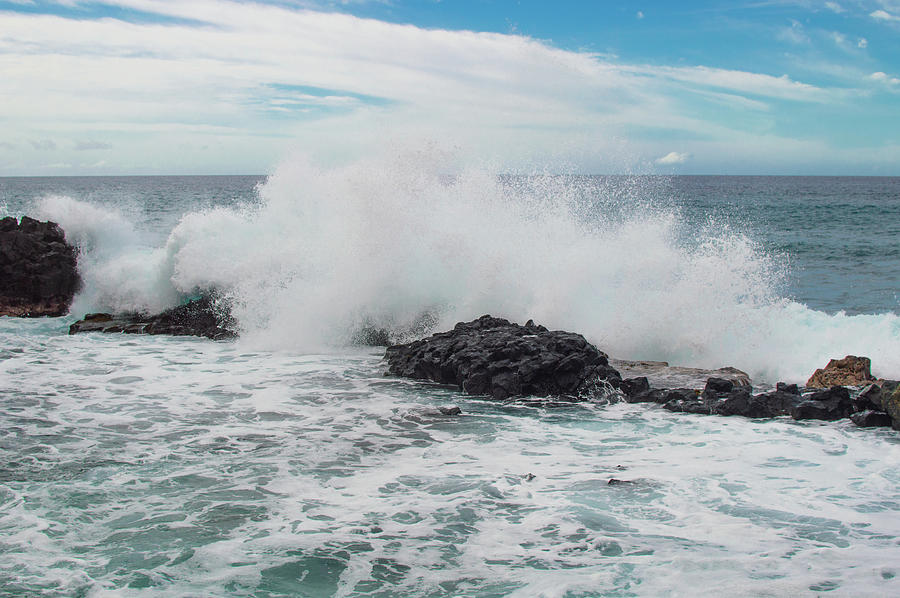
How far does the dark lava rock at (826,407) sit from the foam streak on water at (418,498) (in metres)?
0.27

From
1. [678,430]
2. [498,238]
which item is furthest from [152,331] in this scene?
[678,430]

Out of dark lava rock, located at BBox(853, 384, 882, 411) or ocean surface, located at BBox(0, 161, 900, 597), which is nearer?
ocean surface, located at BBox(0, 161, 900, 597)

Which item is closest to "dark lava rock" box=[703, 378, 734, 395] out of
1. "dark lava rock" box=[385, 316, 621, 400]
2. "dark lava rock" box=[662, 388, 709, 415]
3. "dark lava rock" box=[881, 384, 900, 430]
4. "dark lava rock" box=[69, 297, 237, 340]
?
"dark lava rock" box=[662, 388, 709, 415]

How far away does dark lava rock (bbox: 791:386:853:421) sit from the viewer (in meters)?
8.05

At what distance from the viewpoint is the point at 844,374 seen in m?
9.72

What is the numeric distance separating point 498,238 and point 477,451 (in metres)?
7.09

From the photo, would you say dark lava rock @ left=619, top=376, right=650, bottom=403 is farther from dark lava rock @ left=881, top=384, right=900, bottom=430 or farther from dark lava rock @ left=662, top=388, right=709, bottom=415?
dark lava rock @ left=881, top=384, right=900, bottom=430

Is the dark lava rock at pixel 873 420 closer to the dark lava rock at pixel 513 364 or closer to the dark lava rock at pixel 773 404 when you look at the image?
the dark lava rock at pixel 773 404

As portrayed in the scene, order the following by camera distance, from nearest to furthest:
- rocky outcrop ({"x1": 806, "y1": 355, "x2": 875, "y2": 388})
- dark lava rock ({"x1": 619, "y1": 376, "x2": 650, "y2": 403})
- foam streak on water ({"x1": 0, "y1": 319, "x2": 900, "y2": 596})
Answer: foam streak on water ({"x1": 0, "y1": 319, "x2": 900, "y2": 596}) → dark lava rock ({"x1": 619, "y1": 376, "x2": 650, "y2": 403}) → rocky outcrop ({"x1": 806, "y1": 355, "x2": 875, "y2": 388})

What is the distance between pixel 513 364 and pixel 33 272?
1111 cm

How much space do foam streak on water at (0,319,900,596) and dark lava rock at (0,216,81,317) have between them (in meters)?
6.67

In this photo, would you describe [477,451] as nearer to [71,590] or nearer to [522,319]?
[71,590]

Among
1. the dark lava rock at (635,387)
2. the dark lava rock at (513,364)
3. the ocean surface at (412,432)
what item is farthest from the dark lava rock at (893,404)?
the dark lava rock at (513,364)

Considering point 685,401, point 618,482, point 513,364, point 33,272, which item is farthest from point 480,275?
point 33,272
